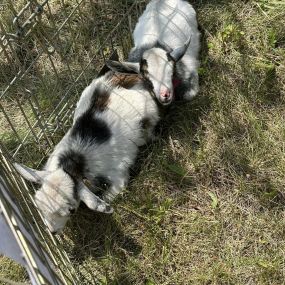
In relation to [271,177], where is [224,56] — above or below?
above

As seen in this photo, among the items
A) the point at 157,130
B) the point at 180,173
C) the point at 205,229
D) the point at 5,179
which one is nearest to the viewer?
the point at 5,179

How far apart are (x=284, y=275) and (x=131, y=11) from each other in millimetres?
2390

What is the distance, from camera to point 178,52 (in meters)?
3.81

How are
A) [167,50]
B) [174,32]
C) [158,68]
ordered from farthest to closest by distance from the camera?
[174,32] → [167,50] → [158,68]

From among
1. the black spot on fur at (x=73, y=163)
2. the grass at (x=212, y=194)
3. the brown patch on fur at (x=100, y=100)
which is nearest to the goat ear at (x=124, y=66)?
the brown patch on fur at (x=100, y=100)

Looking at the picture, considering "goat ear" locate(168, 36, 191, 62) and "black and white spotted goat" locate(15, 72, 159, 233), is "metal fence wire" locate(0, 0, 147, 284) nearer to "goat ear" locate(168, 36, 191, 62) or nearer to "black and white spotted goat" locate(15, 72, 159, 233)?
"black and white spotted goat" locate(15, 72, 159, 233)

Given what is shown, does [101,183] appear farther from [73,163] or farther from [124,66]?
[124,66]

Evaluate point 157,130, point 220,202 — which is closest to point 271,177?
point 220,202

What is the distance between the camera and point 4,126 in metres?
3.98

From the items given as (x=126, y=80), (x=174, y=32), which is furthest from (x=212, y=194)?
(x=174, y=32)

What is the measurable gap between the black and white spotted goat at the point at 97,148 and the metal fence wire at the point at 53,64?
20cm

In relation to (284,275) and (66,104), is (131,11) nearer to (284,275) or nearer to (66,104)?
(66,104)

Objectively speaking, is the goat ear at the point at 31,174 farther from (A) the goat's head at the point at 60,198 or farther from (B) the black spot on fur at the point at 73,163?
(B) the black spot on fur at the point at 73,163

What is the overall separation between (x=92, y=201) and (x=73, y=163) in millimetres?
318
